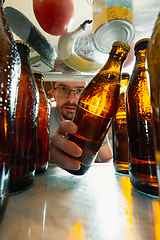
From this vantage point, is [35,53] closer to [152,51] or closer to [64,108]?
[152,51]

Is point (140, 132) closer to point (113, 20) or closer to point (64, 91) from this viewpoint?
point (113, 20)

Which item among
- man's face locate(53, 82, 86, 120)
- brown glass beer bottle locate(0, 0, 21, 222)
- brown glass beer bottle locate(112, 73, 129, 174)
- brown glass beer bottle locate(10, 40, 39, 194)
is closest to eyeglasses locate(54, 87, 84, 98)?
man's face locate(53, 82, 86, 120)

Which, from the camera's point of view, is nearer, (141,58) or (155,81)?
(155,81)

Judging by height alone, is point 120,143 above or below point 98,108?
below

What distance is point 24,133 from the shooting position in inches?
11.2

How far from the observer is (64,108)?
4.19ft

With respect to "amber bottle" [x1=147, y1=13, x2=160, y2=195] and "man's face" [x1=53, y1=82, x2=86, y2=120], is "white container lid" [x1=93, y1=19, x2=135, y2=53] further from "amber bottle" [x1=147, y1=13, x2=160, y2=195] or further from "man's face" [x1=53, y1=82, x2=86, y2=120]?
"man's face" [x1=53, y1=82, x2=86, y2=120]

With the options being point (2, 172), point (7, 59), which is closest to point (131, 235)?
point (2, 172)

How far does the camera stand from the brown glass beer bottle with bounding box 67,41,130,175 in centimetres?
33

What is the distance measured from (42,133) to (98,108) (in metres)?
0.21

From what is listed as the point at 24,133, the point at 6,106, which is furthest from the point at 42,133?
the point at 6,106

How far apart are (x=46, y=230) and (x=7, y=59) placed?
0.72ft

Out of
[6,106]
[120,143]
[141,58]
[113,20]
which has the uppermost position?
[113,20]

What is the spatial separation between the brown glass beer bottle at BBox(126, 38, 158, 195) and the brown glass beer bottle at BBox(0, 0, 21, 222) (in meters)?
0.23
